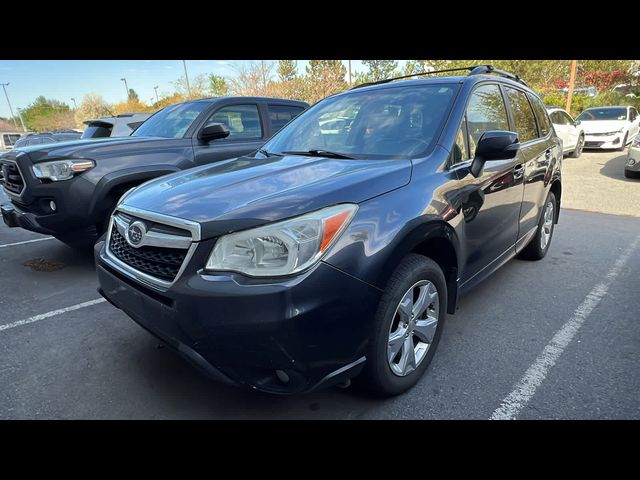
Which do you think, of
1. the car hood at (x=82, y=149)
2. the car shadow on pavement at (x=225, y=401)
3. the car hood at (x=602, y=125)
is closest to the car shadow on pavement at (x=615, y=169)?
the car hood at (x=602, y=125)

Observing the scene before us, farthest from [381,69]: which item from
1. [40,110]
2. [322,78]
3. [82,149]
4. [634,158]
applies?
[40,110]

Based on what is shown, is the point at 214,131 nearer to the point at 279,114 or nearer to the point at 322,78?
the point at 279,114

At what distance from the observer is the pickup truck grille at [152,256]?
1826 millimetres

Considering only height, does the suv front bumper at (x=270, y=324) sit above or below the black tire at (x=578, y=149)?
above

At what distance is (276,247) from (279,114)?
14.2 feet

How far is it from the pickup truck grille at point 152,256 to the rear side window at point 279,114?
3610 millimetres

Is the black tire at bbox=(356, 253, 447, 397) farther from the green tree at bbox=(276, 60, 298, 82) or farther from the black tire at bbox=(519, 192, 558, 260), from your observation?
the green tree at bbox=(276, 60, 298, 82)

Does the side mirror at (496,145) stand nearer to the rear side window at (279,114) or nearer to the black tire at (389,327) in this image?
the black tire at (389,327)

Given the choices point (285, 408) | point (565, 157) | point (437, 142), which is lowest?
point (565, 157)

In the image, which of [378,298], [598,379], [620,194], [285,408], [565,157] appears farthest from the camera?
[565,157]
